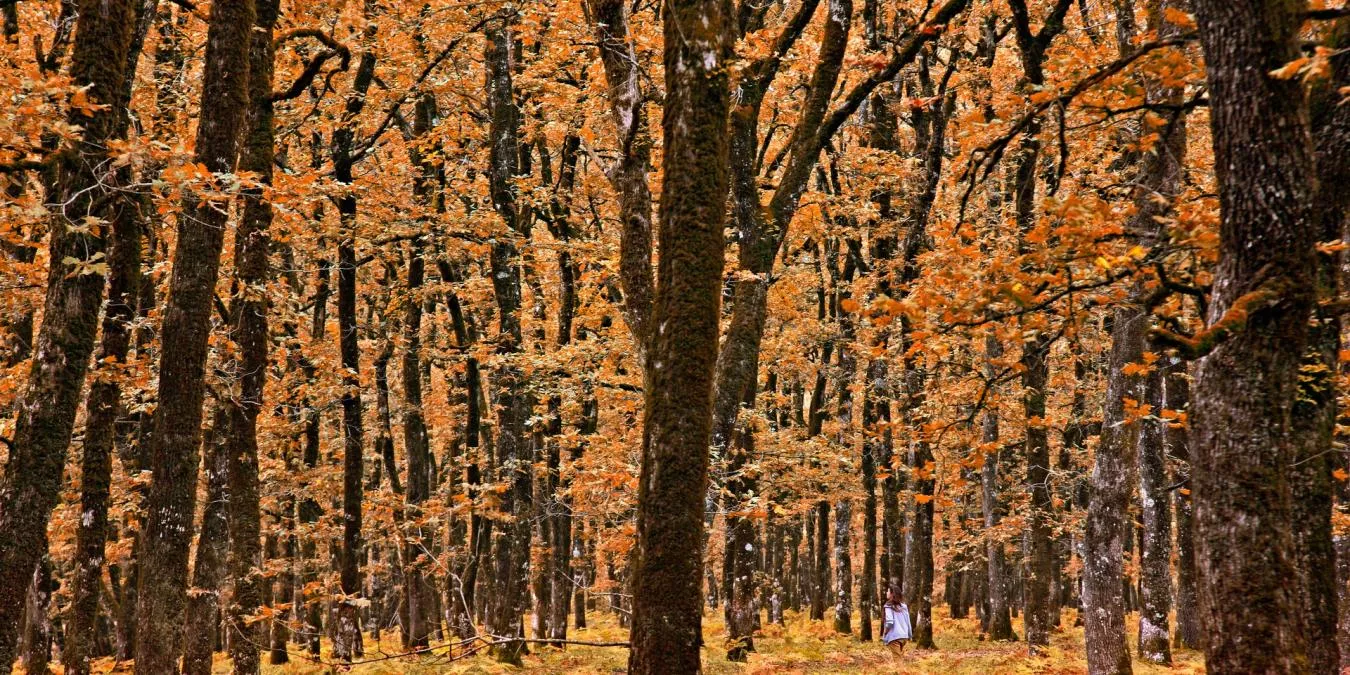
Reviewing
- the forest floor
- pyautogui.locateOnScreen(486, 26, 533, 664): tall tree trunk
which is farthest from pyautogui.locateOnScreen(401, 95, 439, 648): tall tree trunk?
pyautogui.locateOnScreen(486, 26, 533, 664): tall tree trunk

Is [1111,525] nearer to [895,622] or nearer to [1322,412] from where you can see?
[1322,412]

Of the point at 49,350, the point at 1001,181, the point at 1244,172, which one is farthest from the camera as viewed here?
the point at 1001,181

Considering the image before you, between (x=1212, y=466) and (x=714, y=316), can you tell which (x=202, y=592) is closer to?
(x=714, y=316)

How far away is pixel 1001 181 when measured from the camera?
21.8m

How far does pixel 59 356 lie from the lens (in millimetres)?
8172

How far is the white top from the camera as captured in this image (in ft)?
63.9

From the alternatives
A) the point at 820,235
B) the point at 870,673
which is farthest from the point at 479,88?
the point at 870,673

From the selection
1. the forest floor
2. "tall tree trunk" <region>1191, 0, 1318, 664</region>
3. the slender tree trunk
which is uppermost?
"tall tree trunk" <region>1191, 0, 1318, 664</region>

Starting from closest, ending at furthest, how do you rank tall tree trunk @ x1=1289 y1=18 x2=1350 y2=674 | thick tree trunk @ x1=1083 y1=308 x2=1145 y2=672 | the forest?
the forest < tall tree trunk @ x1=1289 y1=18 x2=1350 y2=674 < thick tree trunk @ x1=1083 y1=308 x2=1145 y2=672

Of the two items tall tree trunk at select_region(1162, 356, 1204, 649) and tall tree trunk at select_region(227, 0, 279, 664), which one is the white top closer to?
tall tree trunk at select_region(1162, 356, 1204, 649)

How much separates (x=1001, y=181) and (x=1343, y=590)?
40.5 feet

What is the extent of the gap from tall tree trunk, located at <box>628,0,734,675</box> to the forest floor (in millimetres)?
7302

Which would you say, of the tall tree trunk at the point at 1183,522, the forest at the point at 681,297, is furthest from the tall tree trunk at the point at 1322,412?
the tall tree trunk at the point at 1183,522

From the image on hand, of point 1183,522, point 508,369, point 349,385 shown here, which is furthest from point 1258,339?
point 1183,522
